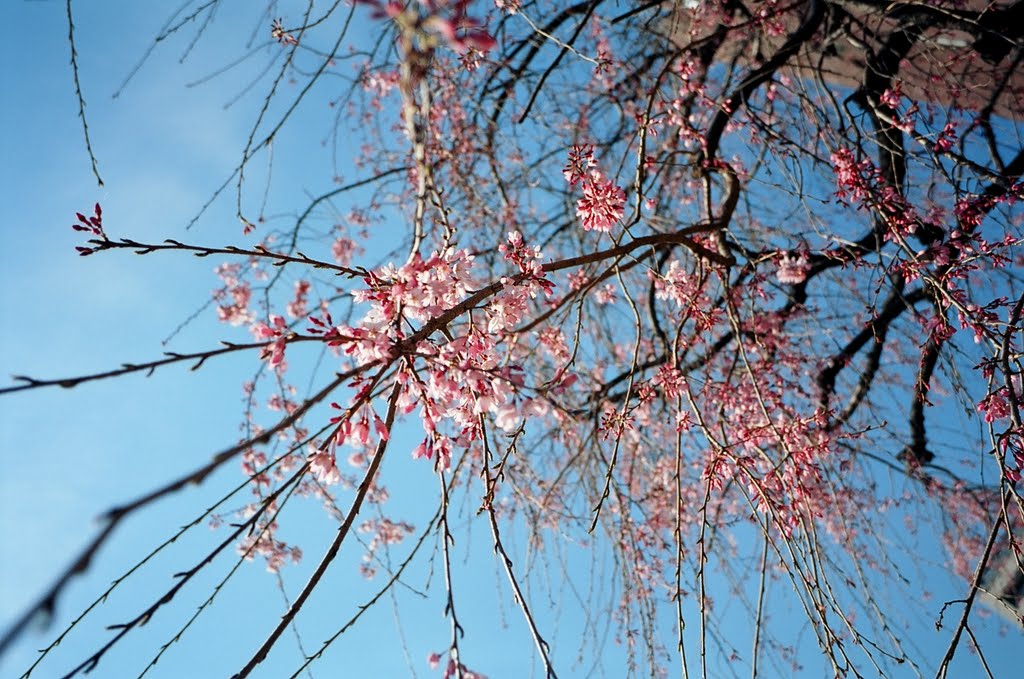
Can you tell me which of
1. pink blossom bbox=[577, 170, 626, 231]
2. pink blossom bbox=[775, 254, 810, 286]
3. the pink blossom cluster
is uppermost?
the pink blossom cluster

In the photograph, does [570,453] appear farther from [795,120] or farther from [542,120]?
[795,120]

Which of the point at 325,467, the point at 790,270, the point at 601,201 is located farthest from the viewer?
the point at 790,270


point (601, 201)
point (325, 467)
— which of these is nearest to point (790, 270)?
point (601, 201)

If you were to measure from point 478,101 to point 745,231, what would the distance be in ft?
5.88

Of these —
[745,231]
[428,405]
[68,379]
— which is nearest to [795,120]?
[745,231]

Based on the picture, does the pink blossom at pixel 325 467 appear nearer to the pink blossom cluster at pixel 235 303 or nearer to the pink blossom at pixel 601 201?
the pink blossom at pixel 601 201

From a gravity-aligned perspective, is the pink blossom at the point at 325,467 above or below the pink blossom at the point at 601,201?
below

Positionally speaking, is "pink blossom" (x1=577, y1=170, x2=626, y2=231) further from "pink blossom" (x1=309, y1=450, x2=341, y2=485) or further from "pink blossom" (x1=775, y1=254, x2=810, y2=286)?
"pink blossom" (x1=775, y1=254, x2=810, y2=286)

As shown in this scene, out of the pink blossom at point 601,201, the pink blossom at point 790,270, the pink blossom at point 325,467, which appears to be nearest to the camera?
the pink blossom at point 325,467

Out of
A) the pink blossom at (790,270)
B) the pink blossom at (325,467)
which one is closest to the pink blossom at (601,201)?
the pink blossom at (325,467)

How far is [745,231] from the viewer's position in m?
4.10

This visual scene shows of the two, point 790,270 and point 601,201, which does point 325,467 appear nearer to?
point 601,201

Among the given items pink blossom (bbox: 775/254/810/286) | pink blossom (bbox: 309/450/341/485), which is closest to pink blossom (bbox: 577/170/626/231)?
pink blossom (bbox: 309/450/341/485)

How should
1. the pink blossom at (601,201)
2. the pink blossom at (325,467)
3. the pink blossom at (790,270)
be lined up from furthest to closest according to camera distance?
the pink blossom at (790,270) → the pink blossom at (601,201) → the pink blossom at (325,467)
